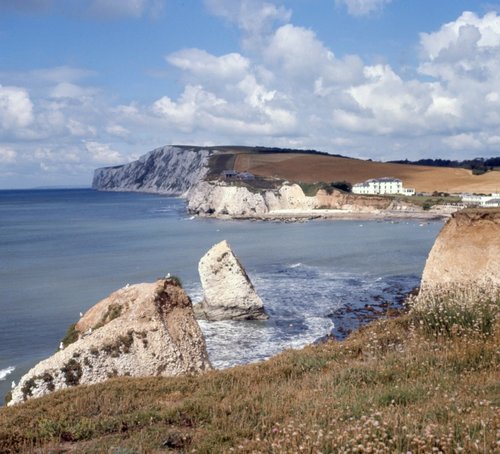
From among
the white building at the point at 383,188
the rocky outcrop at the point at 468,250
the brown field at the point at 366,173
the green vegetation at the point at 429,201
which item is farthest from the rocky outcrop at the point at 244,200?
the rocky outcrop at the point at 468,250

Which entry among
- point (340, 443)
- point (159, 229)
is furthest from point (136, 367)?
point (159, 229)

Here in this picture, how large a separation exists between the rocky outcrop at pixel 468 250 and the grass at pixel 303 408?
47.4ft

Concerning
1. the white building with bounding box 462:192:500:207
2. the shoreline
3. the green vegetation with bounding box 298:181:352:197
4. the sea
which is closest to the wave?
the sea

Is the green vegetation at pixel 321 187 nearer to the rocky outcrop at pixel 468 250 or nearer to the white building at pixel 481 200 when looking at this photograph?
the white building at pixel 481 200

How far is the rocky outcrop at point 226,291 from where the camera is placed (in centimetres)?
2816

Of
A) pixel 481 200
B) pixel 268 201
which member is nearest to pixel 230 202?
pixel 268 201

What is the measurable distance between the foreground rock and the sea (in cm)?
553

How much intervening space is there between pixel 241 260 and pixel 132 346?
3377cm

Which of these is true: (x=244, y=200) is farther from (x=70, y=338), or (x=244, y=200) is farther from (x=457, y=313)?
(x=457, y=313)

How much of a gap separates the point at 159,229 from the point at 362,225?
2951 cm

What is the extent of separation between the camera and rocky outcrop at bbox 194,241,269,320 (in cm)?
2816

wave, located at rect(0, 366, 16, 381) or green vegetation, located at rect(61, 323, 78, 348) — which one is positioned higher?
green vegetation, located at rect(61, 323, 78, 348)

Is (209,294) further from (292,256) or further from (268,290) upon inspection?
(292,256)

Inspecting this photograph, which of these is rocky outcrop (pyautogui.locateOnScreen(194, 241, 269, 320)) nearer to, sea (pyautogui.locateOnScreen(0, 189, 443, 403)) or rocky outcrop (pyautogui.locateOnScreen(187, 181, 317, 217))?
sea (pyautogui.locateOnScreen(0, 189, 443, 403))
